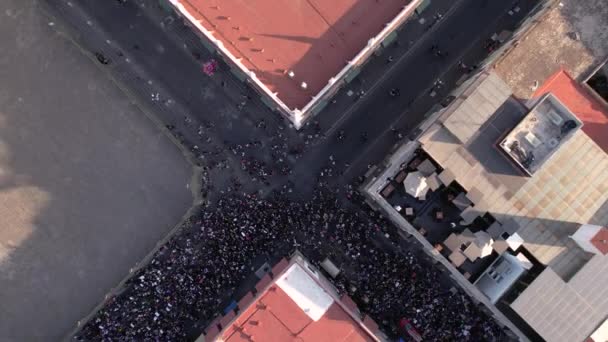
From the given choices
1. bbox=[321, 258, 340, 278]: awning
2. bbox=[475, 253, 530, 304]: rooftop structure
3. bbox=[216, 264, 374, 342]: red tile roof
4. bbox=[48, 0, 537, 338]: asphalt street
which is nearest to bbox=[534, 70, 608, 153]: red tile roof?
bbox=[48, 0, 537, 338]: asphalt street

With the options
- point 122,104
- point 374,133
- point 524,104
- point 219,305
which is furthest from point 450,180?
point 122,104

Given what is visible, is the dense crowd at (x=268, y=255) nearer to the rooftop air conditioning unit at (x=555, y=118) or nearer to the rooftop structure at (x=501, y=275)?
the rooftop structure at (x=501, y=275)

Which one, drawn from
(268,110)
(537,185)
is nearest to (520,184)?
(537,185)

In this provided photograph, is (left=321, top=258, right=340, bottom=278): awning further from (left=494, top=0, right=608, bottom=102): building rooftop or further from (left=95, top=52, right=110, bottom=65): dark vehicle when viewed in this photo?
(left=95, top=52, right=110, bottom=65): dark vehicle

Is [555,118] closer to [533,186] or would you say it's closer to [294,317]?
[533,186]

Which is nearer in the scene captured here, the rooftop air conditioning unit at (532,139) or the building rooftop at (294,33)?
the rooftop air conditioning unit at (532,139)

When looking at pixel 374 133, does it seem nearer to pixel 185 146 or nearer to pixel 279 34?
pixel 279 34

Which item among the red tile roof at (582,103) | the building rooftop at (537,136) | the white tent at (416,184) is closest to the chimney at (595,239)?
the building rooftop at (537,136)
